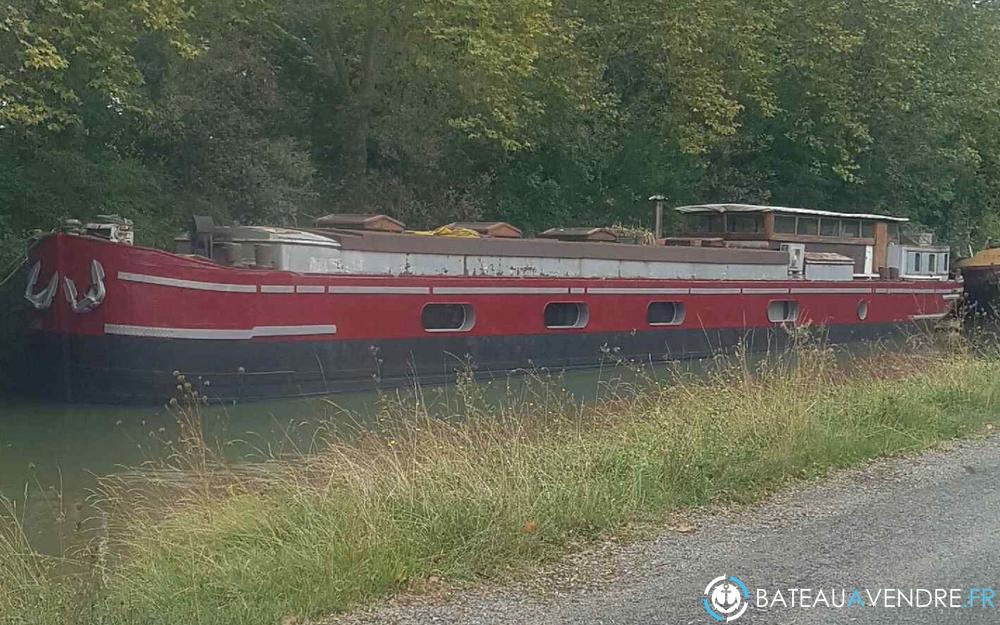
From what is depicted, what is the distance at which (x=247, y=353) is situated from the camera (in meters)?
15.4

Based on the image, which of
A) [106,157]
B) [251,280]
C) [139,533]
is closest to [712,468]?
[139,533]

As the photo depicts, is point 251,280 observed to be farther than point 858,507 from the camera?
Yes

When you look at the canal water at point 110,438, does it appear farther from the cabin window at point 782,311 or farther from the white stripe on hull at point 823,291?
the white stripe on hull at point 823,291

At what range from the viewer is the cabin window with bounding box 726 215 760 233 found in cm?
2323

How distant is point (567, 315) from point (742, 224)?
5.78 metres

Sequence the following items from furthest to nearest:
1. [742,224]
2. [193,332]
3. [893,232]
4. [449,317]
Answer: [893,232] < [742,224] < [449,317] < [193,332]

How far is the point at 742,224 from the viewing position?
23.5 meters

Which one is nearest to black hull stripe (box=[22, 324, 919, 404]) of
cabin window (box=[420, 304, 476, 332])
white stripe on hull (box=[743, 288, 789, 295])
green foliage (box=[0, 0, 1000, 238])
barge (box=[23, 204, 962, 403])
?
barge (box=[23, 204, 962, 403])

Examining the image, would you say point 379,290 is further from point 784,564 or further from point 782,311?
point 784,564

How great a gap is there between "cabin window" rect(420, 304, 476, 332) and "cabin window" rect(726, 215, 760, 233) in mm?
8010

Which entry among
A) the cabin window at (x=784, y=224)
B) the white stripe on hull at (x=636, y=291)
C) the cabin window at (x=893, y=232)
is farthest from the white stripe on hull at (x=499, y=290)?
the cabin window at (x=893, y=232)

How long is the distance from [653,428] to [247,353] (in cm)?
847

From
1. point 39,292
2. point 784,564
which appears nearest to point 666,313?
point 39,292

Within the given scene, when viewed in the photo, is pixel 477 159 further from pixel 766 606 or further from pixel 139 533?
pixel 766 606
